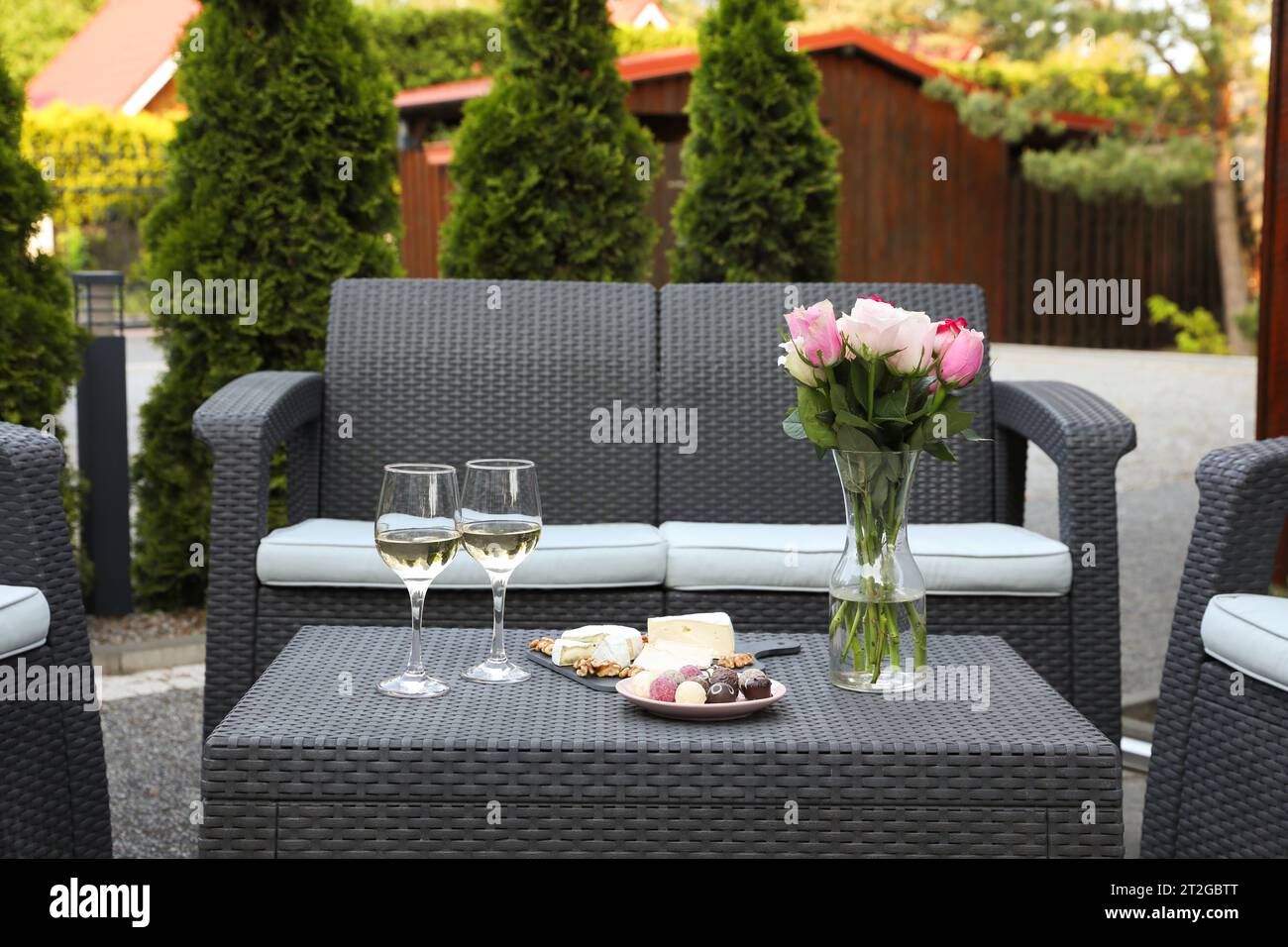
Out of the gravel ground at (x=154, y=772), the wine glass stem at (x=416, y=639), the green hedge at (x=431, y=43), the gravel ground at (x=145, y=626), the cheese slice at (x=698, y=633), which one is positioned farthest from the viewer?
the green hedge at (x=431, y=43)

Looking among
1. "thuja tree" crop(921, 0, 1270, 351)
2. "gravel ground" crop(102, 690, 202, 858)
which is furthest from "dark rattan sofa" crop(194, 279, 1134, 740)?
"thuja tree" crop(921, 0, 1270, 351)

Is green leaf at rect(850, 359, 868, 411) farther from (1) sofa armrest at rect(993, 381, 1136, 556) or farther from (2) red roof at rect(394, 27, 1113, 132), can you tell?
(2) red roof at rect(394, 27, 1113, 132)

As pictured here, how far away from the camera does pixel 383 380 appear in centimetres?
315

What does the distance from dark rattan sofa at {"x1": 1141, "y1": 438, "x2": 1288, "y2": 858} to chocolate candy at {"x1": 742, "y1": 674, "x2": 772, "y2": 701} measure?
0.73 meters

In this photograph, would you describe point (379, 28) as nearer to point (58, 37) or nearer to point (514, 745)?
point (58, 37)

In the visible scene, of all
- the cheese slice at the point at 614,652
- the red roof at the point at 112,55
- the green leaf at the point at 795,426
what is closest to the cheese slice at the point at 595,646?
the cheese slice at the point at 614,652

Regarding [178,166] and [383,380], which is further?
[178,166]

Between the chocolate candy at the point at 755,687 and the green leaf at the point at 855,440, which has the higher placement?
the green leaf at the point at 855,440

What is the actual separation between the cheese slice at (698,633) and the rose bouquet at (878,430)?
0.14m

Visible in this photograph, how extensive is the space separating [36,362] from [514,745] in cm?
277

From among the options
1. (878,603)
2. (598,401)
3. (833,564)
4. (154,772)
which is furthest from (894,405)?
(154,772)

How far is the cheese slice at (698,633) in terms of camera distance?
Result: 1.86 meters

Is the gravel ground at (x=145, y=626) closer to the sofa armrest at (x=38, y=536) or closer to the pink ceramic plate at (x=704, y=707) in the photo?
the sofa armrest at (x=38, y=536)
